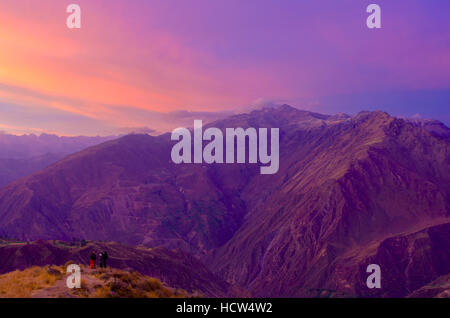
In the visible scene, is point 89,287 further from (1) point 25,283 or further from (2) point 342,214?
(2) point 342,214

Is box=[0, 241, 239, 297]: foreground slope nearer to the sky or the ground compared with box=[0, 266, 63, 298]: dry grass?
nearer to the ground

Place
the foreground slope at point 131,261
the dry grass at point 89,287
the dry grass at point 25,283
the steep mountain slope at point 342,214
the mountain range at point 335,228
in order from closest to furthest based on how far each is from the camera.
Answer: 1. the dry grass at point 25,283
2. the dry grass at point 89,287
3. the foreground slope at point 131,261
4. the mountain range at point 335,228
5. the steep mountain slope at point 342,214

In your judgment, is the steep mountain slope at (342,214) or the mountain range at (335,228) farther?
the steep mountain slope at (342,214)

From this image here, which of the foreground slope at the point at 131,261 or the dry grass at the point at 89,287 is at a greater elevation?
Result: the dry grass at the point at 89,287

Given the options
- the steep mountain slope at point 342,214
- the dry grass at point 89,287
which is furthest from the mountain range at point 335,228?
the dry grass at point 89,287

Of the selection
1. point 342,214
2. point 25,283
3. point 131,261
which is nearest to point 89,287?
point 25,283

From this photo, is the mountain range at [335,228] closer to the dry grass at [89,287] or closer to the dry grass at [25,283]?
the dry grass at [89,287]

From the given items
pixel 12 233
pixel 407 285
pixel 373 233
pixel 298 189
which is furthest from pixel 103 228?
pixel 407 285

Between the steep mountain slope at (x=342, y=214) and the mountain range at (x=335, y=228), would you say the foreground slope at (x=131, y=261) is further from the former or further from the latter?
the steep mountain slope at (x=342, y=214)

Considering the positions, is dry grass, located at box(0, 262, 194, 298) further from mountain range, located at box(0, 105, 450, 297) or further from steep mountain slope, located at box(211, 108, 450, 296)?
steep mountain slope, located at box(211, 108, 450, 296)

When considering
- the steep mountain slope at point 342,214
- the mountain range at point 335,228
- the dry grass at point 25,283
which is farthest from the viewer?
the steep mountain slope at point 342,214

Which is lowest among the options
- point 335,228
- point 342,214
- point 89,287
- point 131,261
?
point 335,228

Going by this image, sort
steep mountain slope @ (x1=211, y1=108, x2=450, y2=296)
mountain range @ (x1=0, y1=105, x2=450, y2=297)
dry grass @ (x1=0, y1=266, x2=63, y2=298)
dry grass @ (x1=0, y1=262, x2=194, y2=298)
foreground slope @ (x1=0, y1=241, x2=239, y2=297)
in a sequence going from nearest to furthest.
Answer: dry grass @ (x1=0, y1=266, x2=63, y2=298) < dry grass @ (x1=0, y1=262, x2=194, y2=298) < foreground slope @ (x1=0, y1=241, x2=239, y2=297) < mountain range @ (x1=0, y1=105, x2=450, y2=297) < steep mountain slope @ (x1=211, y1=108, x2=450, y2=296)

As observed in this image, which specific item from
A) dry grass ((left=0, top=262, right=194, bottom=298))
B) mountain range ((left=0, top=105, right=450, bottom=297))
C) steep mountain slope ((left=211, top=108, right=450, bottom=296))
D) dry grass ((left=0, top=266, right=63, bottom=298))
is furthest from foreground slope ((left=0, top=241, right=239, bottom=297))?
steep mountain slope ((left=211, top=108, right=450, bottom=296))
